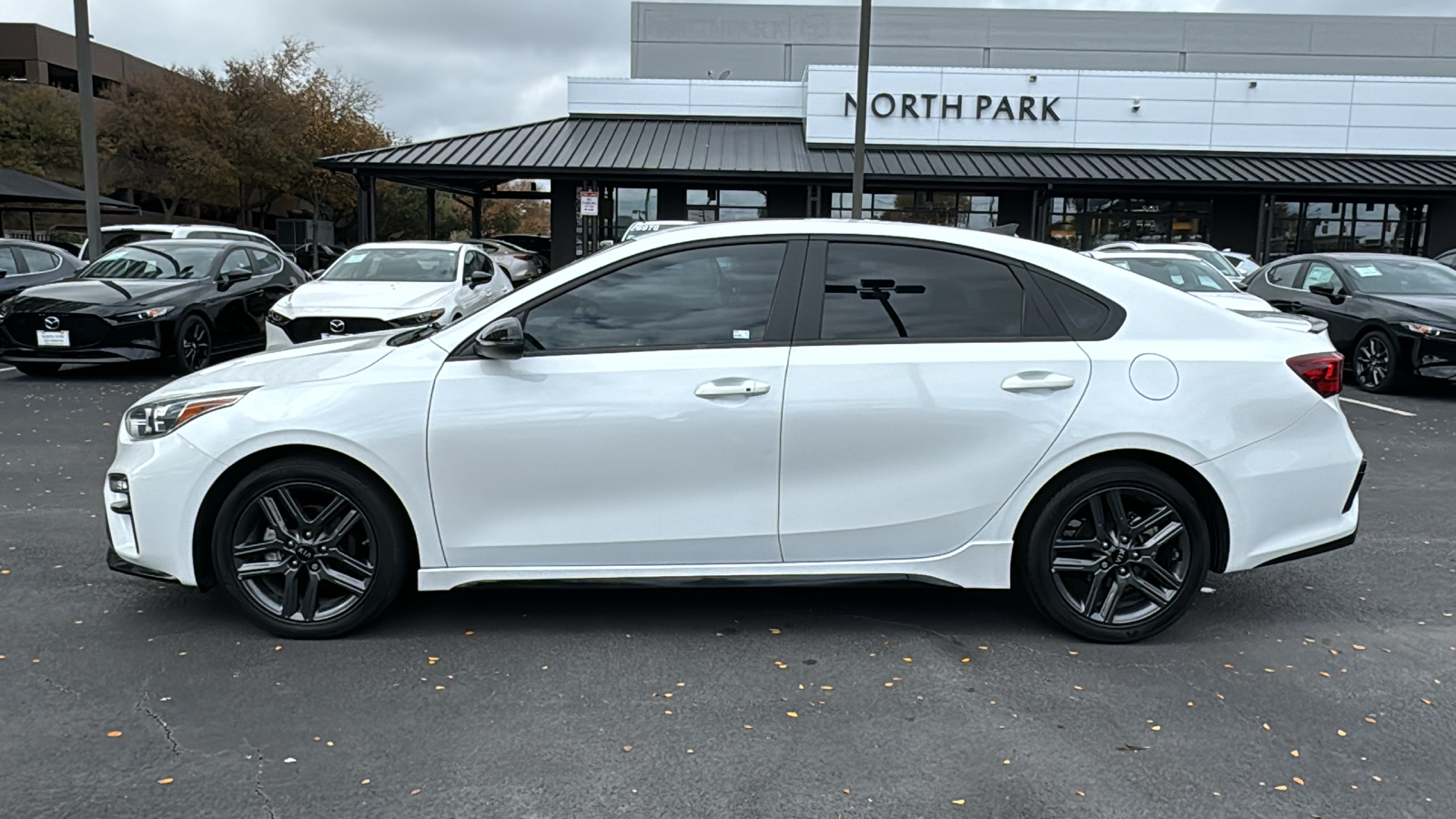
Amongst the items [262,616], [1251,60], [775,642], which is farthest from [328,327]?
[1251,60]

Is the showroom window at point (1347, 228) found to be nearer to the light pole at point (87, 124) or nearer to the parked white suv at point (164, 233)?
the parked white suv at point (164, 233)

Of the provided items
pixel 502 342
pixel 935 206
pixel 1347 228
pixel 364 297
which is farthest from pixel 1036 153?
pixel 502 342

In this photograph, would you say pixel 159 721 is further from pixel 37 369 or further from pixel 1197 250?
pixel 1197 250

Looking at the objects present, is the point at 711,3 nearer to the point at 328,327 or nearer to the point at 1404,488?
the point at 328,327

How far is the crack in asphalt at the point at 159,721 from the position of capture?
10.7ft

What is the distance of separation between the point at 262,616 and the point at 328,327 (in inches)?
279

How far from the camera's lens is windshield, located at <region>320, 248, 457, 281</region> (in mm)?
12250

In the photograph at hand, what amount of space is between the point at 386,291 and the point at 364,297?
13.0 inches

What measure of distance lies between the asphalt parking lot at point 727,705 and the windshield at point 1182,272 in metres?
7.64

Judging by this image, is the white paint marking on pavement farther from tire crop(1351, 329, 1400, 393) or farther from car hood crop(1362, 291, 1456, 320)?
car hood crop(1362, 291, 1456, 320)

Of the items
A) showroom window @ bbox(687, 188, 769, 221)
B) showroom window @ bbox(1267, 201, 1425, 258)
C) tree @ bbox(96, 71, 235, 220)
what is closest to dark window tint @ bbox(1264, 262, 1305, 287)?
showroom window @ bbox(687, 188, 769, 221)

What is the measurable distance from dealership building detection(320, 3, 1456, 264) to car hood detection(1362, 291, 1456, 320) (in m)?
13.0

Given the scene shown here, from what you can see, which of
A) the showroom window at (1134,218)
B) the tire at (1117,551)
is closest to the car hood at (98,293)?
the tire at (1117,551)

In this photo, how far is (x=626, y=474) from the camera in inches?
157
